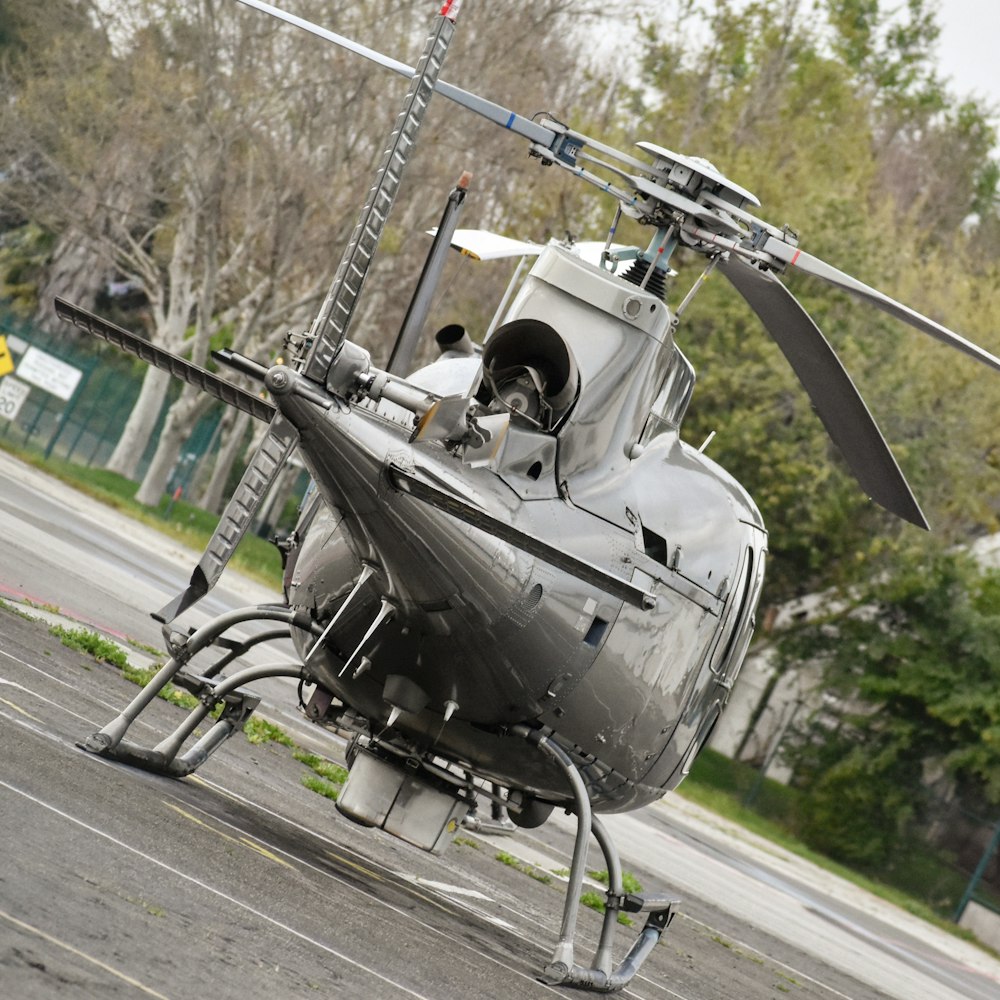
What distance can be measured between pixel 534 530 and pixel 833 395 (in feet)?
6.84

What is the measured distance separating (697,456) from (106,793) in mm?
4367

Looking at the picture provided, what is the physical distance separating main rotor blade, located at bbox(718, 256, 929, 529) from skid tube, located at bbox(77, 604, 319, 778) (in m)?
3.23

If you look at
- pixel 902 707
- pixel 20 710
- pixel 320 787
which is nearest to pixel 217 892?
pixel 20 710

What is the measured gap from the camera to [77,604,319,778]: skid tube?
10906 millimetres

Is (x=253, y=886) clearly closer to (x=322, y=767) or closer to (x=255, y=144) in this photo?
(x=322, y=767)

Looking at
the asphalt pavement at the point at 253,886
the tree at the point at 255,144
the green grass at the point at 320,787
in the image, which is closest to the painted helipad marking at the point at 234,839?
the asphalt pavement at the point at 253,886

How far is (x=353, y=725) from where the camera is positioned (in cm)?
1071

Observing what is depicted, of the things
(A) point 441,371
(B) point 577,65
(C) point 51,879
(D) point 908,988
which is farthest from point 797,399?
(C) point 51,879

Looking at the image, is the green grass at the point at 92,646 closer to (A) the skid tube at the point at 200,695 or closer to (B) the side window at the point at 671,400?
(A) the skid tube at the point at 200,695

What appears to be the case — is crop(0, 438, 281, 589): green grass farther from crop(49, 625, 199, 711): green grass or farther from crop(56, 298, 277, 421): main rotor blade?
crop(56, 298, 277, 421): main rotor blade

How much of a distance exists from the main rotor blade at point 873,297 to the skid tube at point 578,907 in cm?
300

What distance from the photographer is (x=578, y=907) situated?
10711 mm

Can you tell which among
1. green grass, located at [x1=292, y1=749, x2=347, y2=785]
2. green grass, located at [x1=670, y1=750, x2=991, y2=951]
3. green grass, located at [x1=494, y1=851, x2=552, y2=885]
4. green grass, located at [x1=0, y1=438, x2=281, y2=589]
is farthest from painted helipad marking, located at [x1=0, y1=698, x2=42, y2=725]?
green grass, located at [x1=0, y1=438, x2=281, y2=589]

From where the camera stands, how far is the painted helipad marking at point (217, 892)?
8.41 metres
